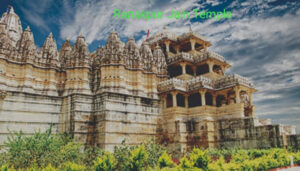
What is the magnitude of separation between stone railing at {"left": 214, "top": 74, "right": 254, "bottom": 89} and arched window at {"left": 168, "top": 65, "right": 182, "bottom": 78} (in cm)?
558

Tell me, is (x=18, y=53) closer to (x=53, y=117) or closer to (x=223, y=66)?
(x=53, y=117)

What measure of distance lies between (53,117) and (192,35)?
17.4 metres

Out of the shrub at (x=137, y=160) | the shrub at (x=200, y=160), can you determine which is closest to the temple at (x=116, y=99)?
the shrub at (x=137, y=160)

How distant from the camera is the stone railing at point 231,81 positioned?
835 inches

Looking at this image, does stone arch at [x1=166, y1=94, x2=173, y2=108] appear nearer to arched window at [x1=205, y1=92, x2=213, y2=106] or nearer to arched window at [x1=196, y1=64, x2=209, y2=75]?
arched window at [x1=205, y1=92, x2=213, y2=106]

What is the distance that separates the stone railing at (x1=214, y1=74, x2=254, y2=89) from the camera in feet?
69.6

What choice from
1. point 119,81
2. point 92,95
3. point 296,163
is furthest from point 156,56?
point 296,163

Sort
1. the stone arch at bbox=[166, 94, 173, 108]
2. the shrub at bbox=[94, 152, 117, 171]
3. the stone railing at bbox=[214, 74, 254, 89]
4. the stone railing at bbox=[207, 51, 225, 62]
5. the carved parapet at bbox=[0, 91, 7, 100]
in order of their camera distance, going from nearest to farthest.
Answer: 1. the shrub at bbox=[94, 152, 117, 171]
2. the carved parapet at bbox=[0, 91, 7, 100]
3. the stone railing at bbox=[214, 74, 254, 89]
4. the stone arch at bbox=[166, 94, 173, 108]
5. the stone railing at bbox=[207, 51, 225, 62]

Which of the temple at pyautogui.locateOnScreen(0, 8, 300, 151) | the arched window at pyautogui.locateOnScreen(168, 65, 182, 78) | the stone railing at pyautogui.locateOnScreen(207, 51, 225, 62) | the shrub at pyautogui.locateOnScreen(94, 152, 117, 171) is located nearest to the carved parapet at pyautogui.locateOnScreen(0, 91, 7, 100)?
the temple at pyautogui.locateOnScreen(0, 8, 300, 151)

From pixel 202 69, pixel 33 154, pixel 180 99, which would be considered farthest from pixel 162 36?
pixel 33 154

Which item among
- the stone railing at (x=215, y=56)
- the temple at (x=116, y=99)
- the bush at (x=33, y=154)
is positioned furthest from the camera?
the stone railing at (x=215, y=56)

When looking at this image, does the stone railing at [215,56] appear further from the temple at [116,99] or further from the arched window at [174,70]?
the arched window at [174,70]

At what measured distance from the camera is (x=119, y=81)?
21.4 metres

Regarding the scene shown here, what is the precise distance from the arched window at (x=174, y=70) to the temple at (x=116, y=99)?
1.50 metres
